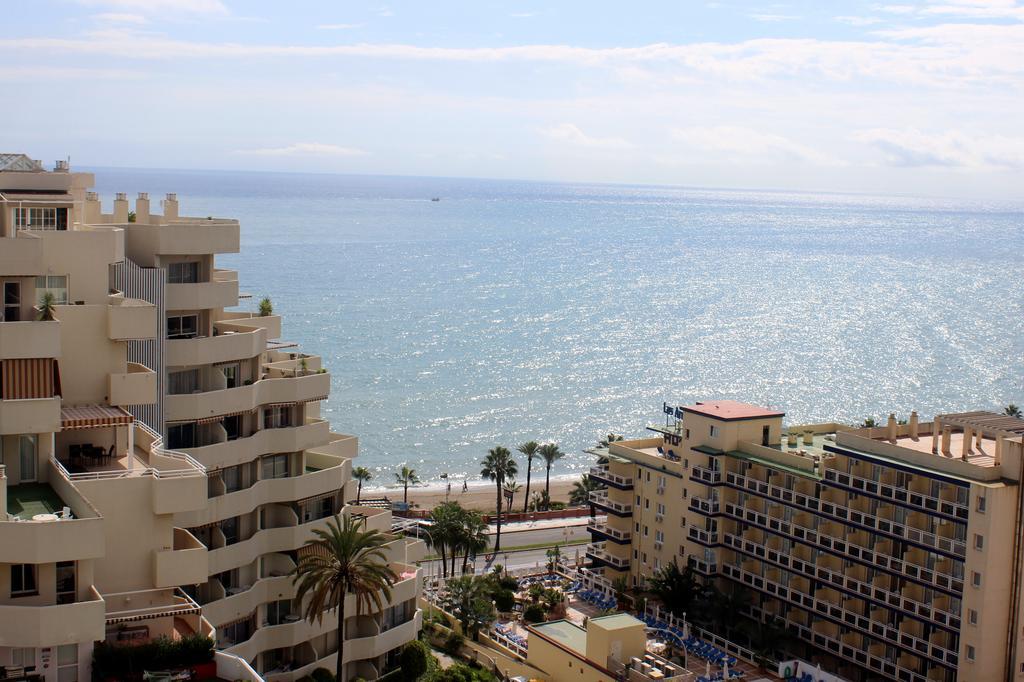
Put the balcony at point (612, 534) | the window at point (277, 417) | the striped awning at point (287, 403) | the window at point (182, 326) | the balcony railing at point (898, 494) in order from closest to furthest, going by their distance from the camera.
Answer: the window at point (182, 326) → the striped awning at point (287, 403) → the window at point (277, 417) → the balcony railing at point (898, 494) → the balcony at point (612, 534)

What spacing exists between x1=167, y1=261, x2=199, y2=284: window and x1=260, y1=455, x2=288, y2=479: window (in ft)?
26.2

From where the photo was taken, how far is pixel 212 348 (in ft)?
159

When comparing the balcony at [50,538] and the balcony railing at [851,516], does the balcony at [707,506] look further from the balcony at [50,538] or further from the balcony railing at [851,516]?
the balcony at [50,538]

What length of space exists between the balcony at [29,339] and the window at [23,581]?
21.9ft

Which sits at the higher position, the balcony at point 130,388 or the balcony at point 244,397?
the balcony at point 130,388

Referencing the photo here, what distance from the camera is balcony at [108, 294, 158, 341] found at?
1522 inches

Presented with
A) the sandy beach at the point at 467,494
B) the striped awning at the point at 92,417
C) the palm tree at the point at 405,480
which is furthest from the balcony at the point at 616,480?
the striped awning at the point at 92,417

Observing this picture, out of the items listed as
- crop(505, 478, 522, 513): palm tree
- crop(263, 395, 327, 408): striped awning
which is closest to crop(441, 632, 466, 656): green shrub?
crop(263, 395, 327, 408): striped awning

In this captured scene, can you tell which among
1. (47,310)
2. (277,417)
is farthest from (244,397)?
(47,310)

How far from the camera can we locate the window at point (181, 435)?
156ft

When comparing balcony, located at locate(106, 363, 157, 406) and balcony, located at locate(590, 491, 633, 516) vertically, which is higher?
balcony, located at locate(106, 363, 157, 406)

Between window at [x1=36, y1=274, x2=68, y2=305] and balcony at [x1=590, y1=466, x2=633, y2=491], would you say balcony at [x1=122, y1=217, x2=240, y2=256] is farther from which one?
balcony at [x1=590, y1=466, x2=633, y2=491]

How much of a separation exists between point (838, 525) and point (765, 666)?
847 cm

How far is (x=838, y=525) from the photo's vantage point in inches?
2613
